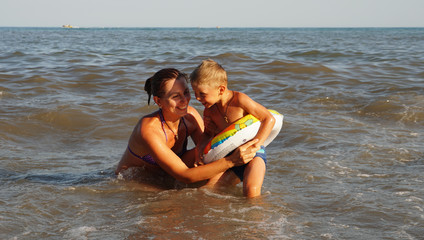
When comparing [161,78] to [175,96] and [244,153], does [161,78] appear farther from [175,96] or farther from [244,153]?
[244,153]

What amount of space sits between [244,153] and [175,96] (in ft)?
2.91

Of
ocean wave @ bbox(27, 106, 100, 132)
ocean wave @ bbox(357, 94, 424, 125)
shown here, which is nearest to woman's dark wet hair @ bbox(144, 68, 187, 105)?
ocean wave @ bbox(27, 106, 100, 132)

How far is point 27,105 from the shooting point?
9.55 metres

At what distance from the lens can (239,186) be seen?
5.33 m

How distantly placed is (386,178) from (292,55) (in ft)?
45.2

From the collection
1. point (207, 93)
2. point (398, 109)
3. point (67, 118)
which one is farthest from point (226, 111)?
point (398, 109)

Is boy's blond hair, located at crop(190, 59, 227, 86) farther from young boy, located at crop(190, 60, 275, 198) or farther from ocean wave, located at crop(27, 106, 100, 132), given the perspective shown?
ocean wave, located at crop(27, 106, 100, 132)

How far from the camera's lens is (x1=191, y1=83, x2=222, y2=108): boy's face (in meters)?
4.75

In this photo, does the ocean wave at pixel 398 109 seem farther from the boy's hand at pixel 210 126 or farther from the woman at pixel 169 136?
the woman at pixel 169 136

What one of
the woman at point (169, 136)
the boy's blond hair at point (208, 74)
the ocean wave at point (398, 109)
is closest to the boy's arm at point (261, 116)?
the woman at point (169, 136)

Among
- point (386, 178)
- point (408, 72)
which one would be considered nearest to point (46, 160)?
point (386, 178)

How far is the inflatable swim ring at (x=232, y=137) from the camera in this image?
486cm

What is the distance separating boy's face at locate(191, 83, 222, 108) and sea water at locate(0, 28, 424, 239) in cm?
98

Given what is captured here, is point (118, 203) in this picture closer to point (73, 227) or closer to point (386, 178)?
point (73, 227)
